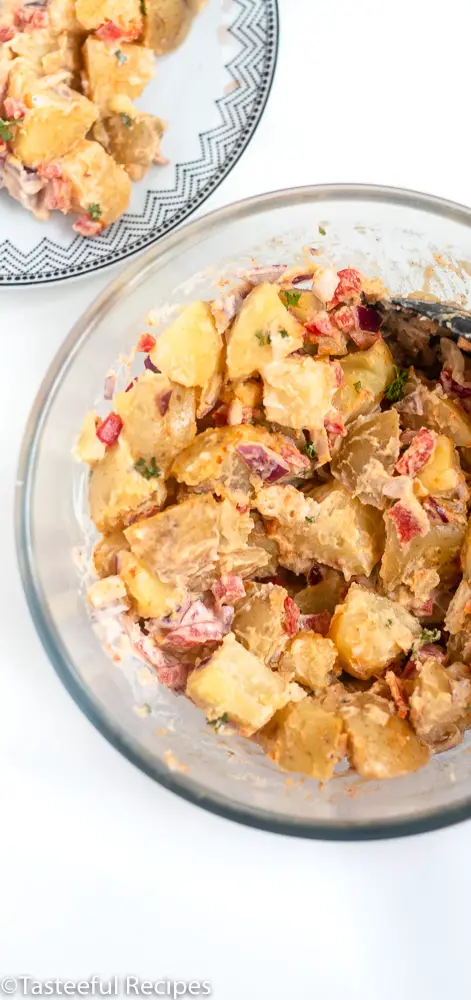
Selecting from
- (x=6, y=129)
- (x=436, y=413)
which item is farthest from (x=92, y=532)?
(x=6, y=129)

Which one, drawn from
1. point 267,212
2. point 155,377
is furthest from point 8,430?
point 267,212

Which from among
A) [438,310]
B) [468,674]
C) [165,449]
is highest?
[165,449]

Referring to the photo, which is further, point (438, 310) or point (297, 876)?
point (297, 876)

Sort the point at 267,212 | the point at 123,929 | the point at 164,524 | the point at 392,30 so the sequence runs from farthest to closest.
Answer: the point at 392,30 < the point at 123,929 < the point at 267,212 < the point at 164,524

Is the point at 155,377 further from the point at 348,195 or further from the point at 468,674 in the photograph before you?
the point at 468,674

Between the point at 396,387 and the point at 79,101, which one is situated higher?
the point at 79,101

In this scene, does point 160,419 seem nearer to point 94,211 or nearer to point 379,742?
point 94,211

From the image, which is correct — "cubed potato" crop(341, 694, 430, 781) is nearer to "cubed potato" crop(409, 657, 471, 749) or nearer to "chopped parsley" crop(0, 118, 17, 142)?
"cubed potato" crop(409, 657, 471, 749)
